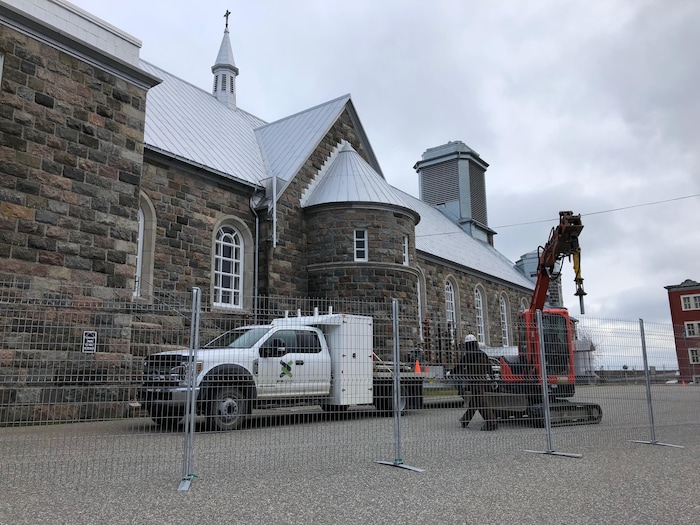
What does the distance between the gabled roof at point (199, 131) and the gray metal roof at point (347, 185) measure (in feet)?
6.75

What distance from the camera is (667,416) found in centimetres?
1115

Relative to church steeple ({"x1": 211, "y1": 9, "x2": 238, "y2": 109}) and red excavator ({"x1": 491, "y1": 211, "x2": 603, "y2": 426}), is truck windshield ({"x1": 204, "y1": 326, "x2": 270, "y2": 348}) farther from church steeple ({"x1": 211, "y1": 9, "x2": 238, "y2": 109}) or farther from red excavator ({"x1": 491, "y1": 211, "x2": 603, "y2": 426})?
church steeple ({"x1": 211, "y1": 9, "x2": 238, "y2": 109})

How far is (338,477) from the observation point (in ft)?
20.6

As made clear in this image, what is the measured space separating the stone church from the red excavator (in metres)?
1.37

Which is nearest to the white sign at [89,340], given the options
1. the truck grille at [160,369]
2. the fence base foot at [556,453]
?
the truck grille at [160,369]

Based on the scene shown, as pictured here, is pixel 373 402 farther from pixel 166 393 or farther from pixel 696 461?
pixel 696 461

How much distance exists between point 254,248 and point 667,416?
1254 cm

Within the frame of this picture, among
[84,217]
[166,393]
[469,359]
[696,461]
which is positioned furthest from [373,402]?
[84,217]

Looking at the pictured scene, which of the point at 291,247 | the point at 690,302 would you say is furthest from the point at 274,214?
the point at 690,302

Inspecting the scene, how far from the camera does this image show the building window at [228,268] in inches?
700

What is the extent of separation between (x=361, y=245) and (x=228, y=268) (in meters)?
4.62

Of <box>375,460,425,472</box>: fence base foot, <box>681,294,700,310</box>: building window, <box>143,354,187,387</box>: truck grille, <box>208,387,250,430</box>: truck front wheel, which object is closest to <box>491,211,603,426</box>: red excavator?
<box>375,460,425,472</box>: fence base foot

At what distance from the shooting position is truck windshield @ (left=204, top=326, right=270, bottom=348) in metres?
10.2

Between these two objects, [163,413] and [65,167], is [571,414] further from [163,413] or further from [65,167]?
[65,167]
